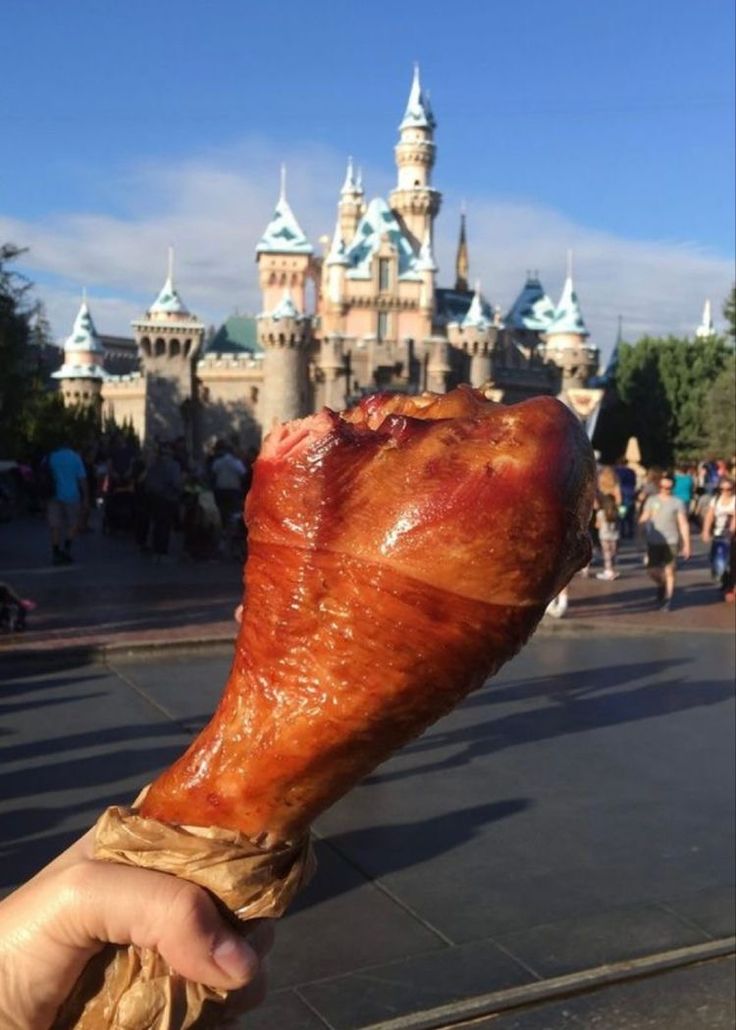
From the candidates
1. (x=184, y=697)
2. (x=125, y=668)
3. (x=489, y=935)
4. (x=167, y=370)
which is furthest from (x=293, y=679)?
(x=167, y=370)

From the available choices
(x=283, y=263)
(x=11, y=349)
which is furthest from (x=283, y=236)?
(x=11, y=349)

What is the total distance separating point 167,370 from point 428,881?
179 feet

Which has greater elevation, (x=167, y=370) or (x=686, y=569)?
(x=167, y=370)

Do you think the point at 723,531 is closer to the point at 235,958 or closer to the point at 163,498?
the point at 163,498

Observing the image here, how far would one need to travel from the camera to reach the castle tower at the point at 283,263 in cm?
6134

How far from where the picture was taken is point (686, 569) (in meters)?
17.0

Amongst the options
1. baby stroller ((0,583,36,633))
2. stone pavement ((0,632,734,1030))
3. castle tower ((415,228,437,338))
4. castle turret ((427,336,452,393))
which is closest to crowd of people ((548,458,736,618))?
stone pavement ((0,632,734,1030))

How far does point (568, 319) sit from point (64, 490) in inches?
2035

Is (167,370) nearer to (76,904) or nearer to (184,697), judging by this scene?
(184,697)

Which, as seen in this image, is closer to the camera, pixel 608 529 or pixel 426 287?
pixel 608 529

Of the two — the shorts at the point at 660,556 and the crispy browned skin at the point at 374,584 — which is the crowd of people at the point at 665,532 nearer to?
the shorts at the point at 660,556

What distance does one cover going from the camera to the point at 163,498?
14.5 m

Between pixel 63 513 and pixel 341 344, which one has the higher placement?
pixel 341 344

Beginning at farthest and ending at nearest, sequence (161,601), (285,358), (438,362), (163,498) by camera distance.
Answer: (438,362) → (285,358) → (163,498) → (161,601)
